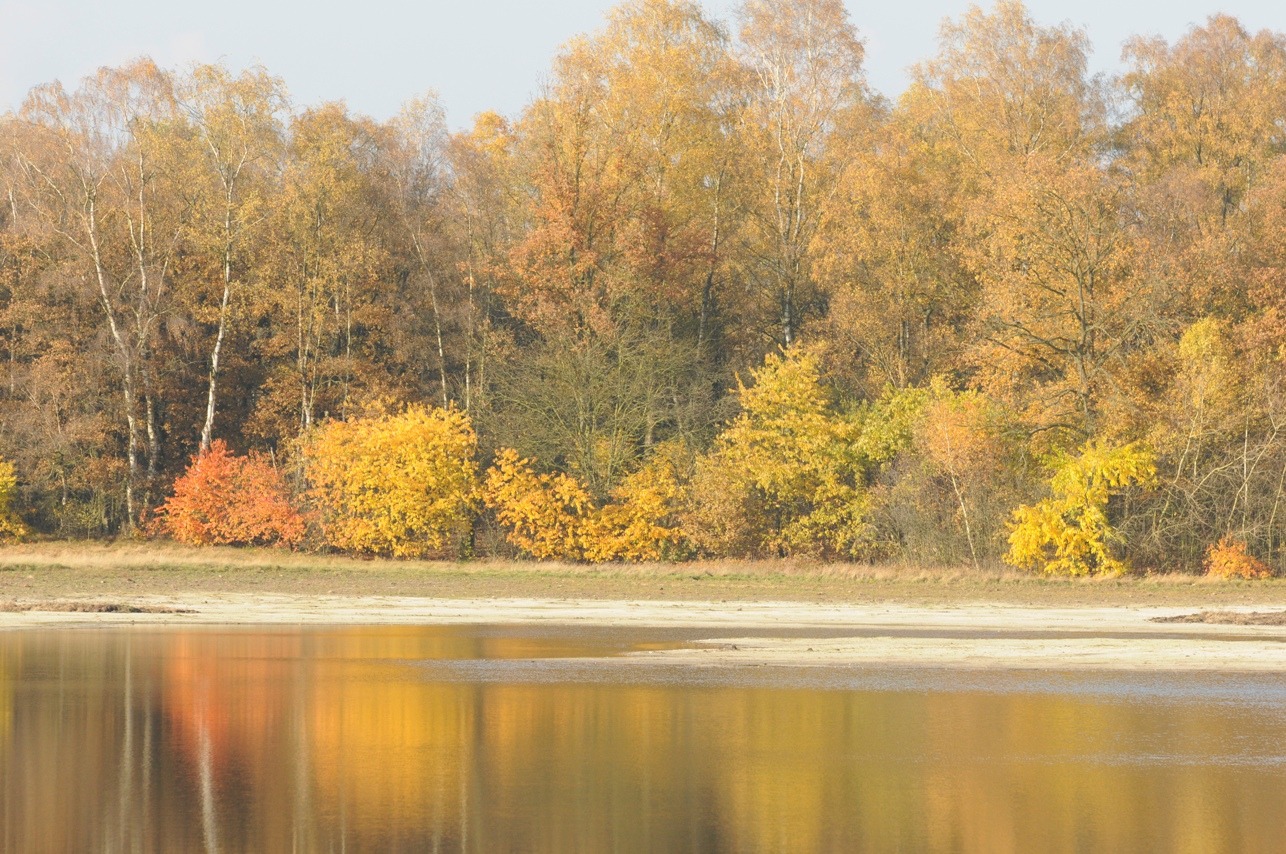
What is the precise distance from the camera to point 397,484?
180ft

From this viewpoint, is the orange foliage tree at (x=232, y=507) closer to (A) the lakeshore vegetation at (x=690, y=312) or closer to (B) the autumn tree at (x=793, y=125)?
(A) the lakeshore vegetation at (x=690, y=312)

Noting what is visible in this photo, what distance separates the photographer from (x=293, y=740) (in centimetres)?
1909

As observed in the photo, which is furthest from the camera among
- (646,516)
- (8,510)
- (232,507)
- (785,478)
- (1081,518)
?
(8,510)

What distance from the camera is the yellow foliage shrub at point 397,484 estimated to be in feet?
180

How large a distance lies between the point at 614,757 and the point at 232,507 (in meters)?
41.5

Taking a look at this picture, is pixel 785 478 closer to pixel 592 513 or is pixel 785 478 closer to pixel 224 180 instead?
pixel 592 513

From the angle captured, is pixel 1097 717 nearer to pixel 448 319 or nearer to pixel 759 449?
pixel 759 449

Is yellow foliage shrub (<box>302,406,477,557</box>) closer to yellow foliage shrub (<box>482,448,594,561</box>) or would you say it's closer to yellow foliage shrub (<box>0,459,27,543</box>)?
yellow foliage shrub (<box>482,448,594,561</box>)

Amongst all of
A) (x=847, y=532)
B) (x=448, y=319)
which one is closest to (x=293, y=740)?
(x=847, y=532)

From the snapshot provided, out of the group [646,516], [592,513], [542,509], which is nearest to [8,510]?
[542,509]

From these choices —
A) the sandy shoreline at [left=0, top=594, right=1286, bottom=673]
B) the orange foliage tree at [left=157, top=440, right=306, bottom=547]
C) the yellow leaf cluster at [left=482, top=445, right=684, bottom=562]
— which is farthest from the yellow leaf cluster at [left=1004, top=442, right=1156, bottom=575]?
the orange foliage tree at [left=157, top=440, right=306, bottom=547]

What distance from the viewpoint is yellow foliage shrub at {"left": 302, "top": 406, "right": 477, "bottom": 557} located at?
54.8 metres

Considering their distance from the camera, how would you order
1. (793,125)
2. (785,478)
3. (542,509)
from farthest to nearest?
(793,125) → (542,509) → (785,478)

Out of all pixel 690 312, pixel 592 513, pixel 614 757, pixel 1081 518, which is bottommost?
pixel 614 757
